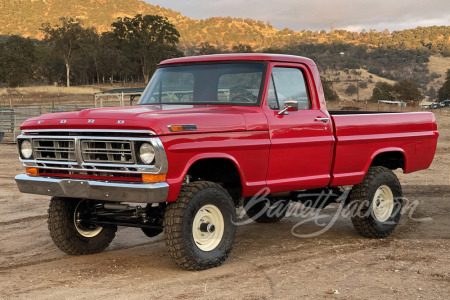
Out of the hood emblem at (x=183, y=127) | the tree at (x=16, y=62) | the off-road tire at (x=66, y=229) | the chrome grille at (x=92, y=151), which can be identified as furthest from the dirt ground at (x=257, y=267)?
the tree at (x=16, y=62)

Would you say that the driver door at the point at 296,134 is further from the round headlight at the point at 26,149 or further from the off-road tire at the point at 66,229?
the round headlight at the point at 26,149

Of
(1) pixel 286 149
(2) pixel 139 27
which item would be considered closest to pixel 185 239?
(1) pixel 286 149

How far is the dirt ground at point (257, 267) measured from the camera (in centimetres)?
550

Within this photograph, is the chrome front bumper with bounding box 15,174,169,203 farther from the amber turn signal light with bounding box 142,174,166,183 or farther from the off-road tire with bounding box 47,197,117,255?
the off-road tire with bounding box 47,197,117,255

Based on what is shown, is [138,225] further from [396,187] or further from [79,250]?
[396,187]

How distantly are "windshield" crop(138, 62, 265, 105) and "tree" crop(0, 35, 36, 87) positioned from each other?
63999 millimetres

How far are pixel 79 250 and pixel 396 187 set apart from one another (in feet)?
13.1

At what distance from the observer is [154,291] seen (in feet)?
18.0

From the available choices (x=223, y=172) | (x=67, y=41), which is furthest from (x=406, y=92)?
(x=223, y=172)

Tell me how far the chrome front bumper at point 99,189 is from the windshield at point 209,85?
1.62 meters

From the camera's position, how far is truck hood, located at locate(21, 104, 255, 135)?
5.68 m

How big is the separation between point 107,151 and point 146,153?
1.38 ft

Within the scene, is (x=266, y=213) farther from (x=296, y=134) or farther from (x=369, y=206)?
(x=296, y=134)

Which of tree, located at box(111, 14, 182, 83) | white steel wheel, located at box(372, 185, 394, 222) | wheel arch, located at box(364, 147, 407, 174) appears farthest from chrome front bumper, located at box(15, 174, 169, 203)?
tree, located at box(111, 14, 182, 83)
